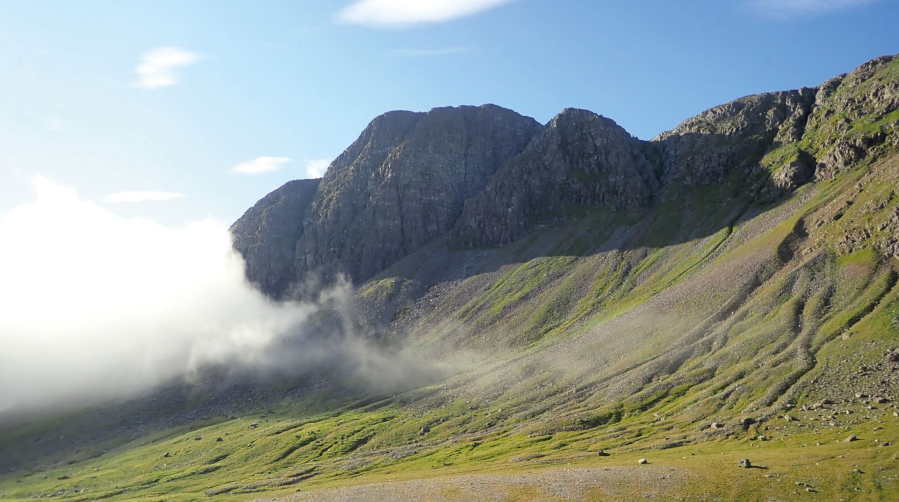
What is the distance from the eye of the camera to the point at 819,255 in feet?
487

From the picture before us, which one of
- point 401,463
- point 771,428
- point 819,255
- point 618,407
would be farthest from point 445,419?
point 819,255

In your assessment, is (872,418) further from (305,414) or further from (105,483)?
(105,483)

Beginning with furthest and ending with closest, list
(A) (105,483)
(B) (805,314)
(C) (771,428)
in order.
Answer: (A) (105,483), (B) (805,314), (C) (771,428)

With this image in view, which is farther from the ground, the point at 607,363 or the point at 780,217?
the point at 780,217

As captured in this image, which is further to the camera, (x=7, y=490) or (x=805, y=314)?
(x=7, y=490)

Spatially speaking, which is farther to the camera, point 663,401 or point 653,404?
point 653,404

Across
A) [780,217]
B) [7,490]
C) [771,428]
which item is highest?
[780,217]

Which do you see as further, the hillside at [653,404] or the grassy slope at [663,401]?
the grassy slope at [663,401]

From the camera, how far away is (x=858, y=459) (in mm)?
69938

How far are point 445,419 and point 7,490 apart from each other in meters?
114

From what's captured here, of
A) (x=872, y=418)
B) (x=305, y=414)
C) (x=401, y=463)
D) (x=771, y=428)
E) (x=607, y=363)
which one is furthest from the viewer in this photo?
(x=305, y=414)

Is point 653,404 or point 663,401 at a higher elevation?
point 663,401

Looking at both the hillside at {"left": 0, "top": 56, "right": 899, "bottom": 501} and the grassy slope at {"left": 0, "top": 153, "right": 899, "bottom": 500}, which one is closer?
the hillside at {"left": 0, "top": 56, "right": 899, "bottom": 501}

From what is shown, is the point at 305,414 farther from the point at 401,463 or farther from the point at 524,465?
the point at 524,465
